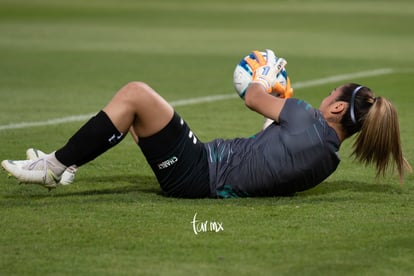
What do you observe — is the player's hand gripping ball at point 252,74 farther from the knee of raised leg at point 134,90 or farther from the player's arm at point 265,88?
the knee of raised leg at point 134,90

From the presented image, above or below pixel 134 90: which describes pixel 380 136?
below

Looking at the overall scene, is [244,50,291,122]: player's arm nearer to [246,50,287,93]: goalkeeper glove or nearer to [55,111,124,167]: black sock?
[246,50,287,93]: goalkeeper glove

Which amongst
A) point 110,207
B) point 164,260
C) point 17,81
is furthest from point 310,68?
point 164,260

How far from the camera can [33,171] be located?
7734 millimetres

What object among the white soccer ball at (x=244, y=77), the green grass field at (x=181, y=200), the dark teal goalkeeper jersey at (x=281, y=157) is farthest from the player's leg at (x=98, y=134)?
the white soccer ball at (x=244, y=77)

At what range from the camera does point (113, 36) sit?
2745cm

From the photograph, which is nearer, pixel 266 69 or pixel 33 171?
pixel 33 171

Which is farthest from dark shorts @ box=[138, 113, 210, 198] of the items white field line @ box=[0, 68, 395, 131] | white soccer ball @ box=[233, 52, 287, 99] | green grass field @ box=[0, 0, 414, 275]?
white field line @ box=[0, 68, 395, 131]

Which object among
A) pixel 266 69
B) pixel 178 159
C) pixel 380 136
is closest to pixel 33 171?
pixel 178 159

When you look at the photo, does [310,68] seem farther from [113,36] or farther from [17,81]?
[113,36]

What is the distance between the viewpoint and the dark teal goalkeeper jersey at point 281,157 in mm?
7926

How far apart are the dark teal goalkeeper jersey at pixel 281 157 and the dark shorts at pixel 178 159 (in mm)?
87

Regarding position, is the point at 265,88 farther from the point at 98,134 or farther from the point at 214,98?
the point at 214,98

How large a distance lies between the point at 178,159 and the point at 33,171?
1.08 metres
